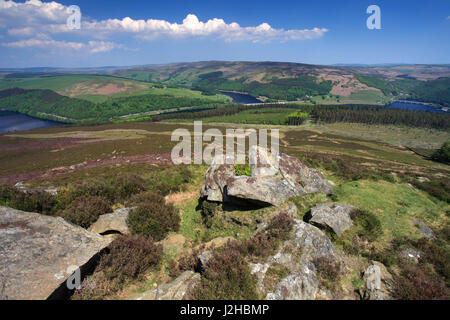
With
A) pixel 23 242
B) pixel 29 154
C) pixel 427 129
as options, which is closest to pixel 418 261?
pixel 23 242

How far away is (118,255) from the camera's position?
8727 mm

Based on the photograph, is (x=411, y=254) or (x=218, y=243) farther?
(x=218, y=243)

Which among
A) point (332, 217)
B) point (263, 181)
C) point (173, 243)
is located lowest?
point (173, 243)

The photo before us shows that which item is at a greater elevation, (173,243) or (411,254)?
(411,254)

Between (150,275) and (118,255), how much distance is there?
5.45 feet

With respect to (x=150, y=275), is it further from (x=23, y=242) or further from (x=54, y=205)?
(x=54, y=205)

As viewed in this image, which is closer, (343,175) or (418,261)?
(418,261)

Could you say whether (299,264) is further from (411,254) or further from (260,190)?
(411,254)

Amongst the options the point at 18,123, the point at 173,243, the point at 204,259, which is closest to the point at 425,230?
the point at 204,259

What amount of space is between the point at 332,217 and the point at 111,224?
12475 millimetres

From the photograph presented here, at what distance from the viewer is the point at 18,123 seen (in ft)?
525

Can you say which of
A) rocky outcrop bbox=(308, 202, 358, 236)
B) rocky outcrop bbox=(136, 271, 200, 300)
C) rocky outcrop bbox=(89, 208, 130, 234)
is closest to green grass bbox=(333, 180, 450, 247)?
rocky outcrop bbox=(308, 202, 358, 236)

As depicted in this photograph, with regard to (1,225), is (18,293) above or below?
below

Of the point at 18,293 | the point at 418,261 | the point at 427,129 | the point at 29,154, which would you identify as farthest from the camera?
the point at 427,129
